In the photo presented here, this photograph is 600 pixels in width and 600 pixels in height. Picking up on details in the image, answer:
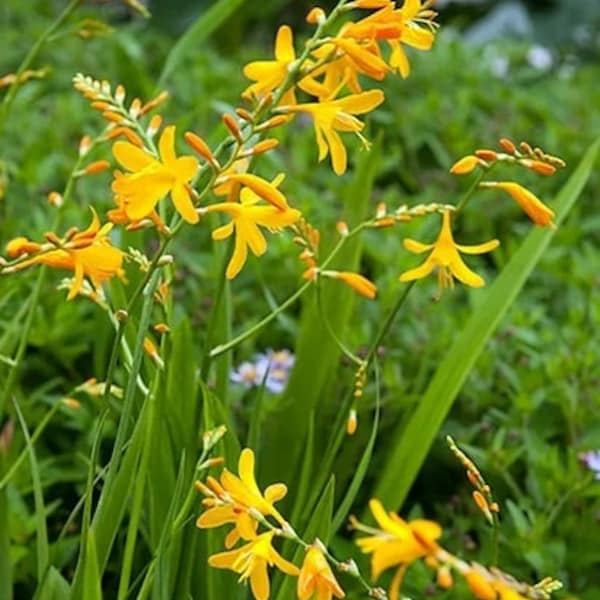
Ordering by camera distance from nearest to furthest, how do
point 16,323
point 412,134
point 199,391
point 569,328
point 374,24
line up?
point 374,24 < point 199,391 < point 16,323 < point 569,328 < point 412,134

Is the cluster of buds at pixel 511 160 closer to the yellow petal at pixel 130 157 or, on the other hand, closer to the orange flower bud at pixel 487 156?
the orange flower bud at pixel 487 156

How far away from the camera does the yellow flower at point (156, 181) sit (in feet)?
2.72

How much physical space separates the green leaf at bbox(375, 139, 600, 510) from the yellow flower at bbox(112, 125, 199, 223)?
504mm

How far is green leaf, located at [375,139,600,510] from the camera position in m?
1.29

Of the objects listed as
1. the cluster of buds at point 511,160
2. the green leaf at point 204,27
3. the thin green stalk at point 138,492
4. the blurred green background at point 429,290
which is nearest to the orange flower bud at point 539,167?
the cluster of buds at point 511,160

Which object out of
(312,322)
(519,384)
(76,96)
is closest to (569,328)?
(519,384)

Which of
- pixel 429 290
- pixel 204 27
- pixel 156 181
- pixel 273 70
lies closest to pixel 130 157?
pixel 156 181

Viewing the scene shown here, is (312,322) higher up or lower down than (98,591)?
lower down

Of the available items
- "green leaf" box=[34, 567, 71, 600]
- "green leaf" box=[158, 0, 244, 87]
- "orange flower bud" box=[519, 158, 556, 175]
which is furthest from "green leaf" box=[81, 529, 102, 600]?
"green leaf" box=[158, 0, 244, 87]

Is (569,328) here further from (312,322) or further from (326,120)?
(326,120)

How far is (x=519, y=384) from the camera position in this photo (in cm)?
157

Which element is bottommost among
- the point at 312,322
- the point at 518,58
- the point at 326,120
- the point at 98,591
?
the point at 518,58

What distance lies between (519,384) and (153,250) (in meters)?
0.51

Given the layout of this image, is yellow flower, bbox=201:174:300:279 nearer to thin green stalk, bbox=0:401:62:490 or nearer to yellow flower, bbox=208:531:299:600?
yellow flower, bbox=208:531:299:600
